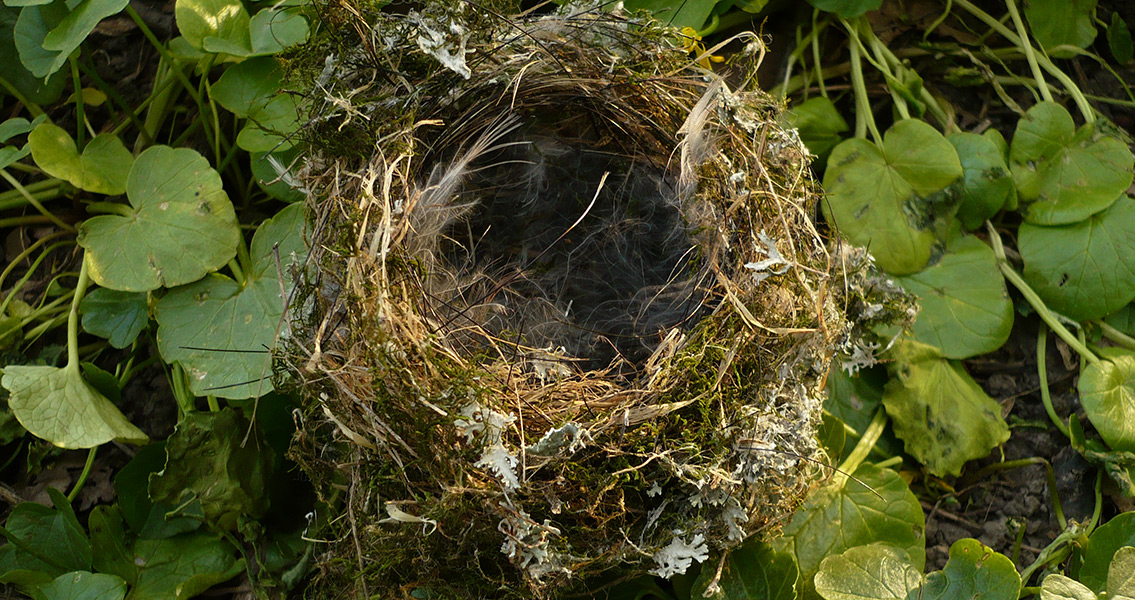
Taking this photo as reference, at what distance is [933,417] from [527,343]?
71 centimetres

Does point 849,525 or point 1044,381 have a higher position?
point 1044,381

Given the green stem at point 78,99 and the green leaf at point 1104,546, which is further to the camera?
the green stem at point 78,99

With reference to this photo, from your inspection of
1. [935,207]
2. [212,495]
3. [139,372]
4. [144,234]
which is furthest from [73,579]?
[935,207]

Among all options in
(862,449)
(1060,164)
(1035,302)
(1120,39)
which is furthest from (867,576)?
(1120,39)

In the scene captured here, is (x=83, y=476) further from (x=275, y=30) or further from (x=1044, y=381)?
(x=1044, y=381)

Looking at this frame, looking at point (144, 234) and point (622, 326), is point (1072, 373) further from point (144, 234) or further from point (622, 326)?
point (144, 234)

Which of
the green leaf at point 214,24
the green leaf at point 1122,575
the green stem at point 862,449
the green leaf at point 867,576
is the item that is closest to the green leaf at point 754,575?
the green leaf at point 867,576

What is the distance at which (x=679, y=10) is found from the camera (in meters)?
1.45

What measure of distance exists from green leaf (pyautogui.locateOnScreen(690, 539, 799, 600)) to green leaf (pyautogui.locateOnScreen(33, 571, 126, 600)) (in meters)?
0.88

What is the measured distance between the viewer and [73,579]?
1291mm

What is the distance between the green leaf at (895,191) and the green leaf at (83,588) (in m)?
1.30

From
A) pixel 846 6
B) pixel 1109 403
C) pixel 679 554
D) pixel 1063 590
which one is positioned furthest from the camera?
pixel 846 6

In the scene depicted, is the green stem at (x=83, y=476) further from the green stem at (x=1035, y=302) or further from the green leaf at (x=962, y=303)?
the green stem at (x=1035, y=302)

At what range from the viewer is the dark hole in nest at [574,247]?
137 cm
